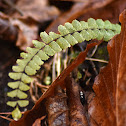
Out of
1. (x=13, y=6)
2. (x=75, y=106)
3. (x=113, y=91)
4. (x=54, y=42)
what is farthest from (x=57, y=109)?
(x=13, y=6)

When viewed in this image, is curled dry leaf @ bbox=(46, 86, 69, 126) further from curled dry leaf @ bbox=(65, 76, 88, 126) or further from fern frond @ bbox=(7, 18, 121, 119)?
fern frond @ bbox=(7, 18, 121, 119)

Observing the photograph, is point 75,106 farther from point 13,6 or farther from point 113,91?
point 13,6

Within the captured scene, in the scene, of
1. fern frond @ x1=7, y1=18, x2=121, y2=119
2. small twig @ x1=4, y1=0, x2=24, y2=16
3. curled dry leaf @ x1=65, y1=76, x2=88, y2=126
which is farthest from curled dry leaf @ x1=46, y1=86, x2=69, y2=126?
small twig @ x1=4, y1=0, x2=24, y2=16

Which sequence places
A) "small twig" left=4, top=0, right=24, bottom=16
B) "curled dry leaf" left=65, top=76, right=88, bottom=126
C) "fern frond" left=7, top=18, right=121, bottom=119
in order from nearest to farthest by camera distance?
"curled dry leaf" left=65, top=76, right=88, bottom=126 < "fern frond" left=7, top=18, right=121, bottom=119 < "small twig" left=4, top=0, right=24, bottom=16

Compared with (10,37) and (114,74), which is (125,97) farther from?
(10,37)

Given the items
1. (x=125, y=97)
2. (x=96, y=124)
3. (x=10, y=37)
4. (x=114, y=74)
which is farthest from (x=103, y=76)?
(x=10, y=37)

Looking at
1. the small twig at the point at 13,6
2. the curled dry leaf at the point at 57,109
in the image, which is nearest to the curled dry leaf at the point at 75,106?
the curled dry leaf at the point at 57,109

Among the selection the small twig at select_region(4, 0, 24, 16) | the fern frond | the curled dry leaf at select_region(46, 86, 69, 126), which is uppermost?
the small twig at select_region(4, 0, 24, 16)

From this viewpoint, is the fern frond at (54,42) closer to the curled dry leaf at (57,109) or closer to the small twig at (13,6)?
the curled dry leaf at (57,109)
